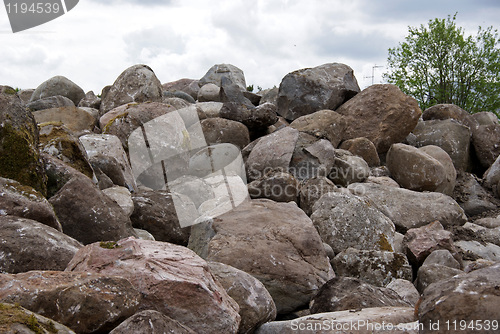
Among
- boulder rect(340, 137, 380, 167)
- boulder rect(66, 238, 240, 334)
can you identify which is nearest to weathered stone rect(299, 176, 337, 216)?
boulder rect(340, 137, 380, 167)

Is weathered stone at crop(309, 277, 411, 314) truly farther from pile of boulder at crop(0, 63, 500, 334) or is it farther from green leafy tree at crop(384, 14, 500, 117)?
green leafy tree at crop(384, 14, 500, 117)

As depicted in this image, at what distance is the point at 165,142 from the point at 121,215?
11.7 feet

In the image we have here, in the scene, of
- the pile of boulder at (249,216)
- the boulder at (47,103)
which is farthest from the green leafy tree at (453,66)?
the boulder at (47,103)

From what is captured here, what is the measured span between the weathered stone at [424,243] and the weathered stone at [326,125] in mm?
3626

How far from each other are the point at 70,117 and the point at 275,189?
520 cm

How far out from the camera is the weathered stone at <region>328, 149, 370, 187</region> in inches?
369

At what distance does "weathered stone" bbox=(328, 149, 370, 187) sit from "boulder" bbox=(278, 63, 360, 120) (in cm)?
311

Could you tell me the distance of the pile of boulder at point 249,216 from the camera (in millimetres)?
3135

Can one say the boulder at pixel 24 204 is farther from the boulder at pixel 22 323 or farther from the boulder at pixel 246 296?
the boulder at pixel 22 323

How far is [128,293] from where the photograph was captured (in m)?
3.08

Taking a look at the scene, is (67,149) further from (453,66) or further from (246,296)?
(453,66)

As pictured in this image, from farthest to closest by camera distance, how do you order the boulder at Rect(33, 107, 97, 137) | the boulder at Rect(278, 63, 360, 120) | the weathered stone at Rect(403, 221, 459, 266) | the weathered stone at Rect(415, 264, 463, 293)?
the boulder at Rect(278, 63, 360, 120) < the boulder at Rect(33, 107, 97, 137) < the weathered stone at Rect(403, 221, 459, 266) < the weathered stone at Rect(415, 264, 463, 293)

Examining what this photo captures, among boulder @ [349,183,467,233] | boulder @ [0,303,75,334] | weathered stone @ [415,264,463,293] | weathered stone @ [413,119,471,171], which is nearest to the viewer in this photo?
boulder @ [0,303,75,334]

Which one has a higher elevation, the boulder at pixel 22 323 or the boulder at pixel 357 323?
the boulder at pixel 22 323
